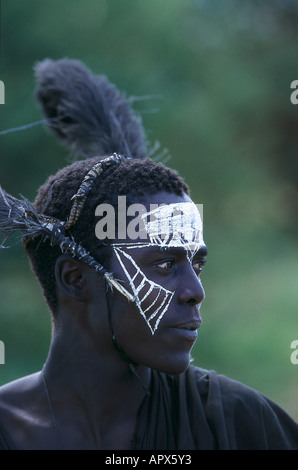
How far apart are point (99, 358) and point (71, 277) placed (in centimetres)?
33

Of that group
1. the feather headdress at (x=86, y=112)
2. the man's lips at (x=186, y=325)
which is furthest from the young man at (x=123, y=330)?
the feather headdress at (x=86, y=112)

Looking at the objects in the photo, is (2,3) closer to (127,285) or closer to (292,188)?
(292,188)

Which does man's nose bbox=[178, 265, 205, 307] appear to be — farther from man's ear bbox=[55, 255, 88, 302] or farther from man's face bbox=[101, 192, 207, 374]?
man's ear bbox=[55, 255, 88, 302]

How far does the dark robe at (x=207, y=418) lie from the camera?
2.69 meters

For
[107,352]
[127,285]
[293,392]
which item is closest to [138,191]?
[127,285]

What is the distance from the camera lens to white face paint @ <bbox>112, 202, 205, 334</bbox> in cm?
266

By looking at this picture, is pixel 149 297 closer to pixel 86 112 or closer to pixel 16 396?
pixel 16 396

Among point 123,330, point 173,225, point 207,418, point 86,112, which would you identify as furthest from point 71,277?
point 86,112

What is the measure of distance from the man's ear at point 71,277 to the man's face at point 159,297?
0.42ft

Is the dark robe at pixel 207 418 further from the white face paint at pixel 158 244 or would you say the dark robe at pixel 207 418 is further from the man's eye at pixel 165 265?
the man's eye at pixel 165 265

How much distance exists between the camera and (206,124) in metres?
10.2

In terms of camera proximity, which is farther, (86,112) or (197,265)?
(86,112)

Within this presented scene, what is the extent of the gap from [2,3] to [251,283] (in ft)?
15.7

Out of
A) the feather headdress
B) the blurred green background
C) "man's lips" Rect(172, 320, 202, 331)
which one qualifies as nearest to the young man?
"man's lips" Rect(172, 320, 202, 331)
